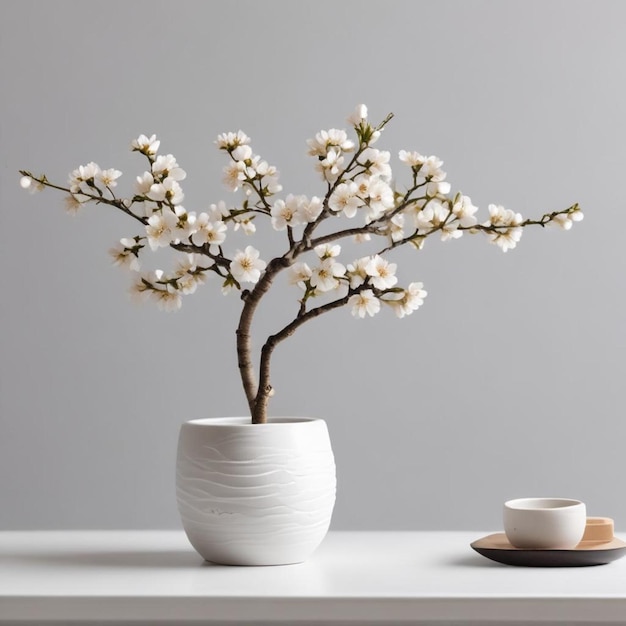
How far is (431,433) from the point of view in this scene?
7.35 ft

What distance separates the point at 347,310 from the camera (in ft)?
7.32

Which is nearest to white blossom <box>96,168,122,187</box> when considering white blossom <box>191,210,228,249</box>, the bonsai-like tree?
the bonsai-like tree

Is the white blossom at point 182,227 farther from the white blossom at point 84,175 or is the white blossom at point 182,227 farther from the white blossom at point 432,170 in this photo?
the white blossom at point 432,170

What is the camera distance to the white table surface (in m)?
0.95

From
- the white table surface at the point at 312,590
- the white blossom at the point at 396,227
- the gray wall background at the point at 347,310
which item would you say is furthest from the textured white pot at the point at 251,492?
the gray wall background at the point at 347,310

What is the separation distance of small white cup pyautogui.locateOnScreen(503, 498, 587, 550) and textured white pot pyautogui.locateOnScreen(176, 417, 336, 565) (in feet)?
0.77

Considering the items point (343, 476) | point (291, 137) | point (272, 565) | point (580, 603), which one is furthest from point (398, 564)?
point (291, 137)

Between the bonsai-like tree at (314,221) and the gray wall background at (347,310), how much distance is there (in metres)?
1.03

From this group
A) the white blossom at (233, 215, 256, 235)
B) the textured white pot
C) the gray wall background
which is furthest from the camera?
the gray wall background

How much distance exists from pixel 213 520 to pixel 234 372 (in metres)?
1.11

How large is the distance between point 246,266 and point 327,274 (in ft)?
0.32

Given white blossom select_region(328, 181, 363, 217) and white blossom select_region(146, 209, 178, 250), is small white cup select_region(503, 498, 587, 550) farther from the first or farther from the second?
white blossom select_region(146, 209, 178, 250)

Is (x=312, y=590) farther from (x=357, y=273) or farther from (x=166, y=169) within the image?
(x=166, y=169)

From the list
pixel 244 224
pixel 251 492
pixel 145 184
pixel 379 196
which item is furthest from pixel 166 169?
pixel 251 492
